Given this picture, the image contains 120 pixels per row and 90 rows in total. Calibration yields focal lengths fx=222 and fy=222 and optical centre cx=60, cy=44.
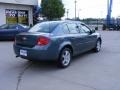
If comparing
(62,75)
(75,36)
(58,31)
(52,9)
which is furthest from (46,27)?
(52,9)

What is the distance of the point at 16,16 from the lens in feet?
77.6

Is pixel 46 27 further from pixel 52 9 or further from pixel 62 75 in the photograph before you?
pixel 52 9

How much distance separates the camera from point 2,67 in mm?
7191

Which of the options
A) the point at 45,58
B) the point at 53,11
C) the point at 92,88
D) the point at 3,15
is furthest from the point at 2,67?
the point at 53,11

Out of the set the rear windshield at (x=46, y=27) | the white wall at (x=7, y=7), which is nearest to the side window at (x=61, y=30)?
the rear windshield at (x=46, y=27)

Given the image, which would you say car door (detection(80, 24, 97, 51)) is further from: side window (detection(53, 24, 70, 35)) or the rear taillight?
the rear taillight

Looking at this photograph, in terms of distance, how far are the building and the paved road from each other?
1474 cm

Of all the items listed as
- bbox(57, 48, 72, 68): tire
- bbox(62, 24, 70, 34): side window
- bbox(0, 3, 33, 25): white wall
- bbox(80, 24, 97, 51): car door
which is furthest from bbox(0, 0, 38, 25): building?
bbox(57, 48, 72, 68): tire

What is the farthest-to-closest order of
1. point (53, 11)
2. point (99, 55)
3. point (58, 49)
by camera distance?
point (53, 11), point (99, 55), point (58, 49)

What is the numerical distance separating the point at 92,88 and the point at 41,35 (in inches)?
90.5

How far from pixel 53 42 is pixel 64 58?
2.66ft

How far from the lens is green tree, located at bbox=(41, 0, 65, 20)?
101 feet

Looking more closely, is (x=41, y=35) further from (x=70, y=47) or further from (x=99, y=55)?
(x=99, y=55)

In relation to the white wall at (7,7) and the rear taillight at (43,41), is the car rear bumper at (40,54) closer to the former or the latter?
the rear taillight at (43,41)
